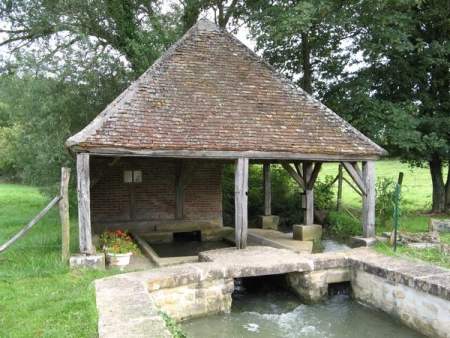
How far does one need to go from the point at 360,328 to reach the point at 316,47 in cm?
1000

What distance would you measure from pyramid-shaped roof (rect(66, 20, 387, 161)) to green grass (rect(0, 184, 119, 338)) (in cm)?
221

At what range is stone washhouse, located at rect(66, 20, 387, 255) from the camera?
808cm

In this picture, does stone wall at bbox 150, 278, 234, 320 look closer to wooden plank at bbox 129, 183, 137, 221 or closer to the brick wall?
the brick wall

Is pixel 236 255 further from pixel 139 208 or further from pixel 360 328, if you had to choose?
pixel 139 208

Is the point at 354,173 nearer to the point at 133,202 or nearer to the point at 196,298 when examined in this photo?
the point at 196,298

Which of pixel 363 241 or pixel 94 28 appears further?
pixel 94 28

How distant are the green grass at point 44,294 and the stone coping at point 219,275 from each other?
23 cm

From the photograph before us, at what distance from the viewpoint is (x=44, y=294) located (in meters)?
6.11

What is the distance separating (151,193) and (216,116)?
5.04m

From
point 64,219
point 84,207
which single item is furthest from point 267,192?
point 64,219

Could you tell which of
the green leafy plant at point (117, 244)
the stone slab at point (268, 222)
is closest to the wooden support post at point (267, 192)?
the stone slab at point (268, 222)

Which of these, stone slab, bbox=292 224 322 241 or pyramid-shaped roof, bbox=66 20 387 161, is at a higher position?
pyramid-shaped roof, bbox=66 20 387 161

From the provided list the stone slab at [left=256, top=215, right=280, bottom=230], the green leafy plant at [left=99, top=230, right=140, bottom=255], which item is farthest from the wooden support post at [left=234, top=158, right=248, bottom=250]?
the stone slab at [left=256, top=215, right=280, bottom=230]

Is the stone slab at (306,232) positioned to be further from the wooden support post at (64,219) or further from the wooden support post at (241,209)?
the wooden support post at (64,219)
